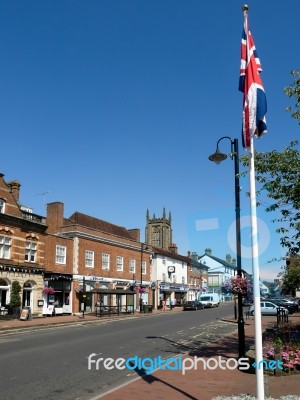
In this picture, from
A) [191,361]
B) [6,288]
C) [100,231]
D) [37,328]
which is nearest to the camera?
[191,361]

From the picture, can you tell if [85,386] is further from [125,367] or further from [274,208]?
[274,208]

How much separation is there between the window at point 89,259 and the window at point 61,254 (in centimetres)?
315

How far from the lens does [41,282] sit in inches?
1412

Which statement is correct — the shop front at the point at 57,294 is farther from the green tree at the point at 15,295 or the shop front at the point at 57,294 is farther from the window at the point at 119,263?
the window at the point at 119,263

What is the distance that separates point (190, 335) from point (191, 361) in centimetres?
871

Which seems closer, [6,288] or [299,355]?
Answer: [299,355]

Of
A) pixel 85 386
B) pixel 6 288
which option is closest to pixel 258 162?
pixel 85 386

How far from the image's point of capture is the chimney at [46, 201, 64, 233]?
43.5 metres

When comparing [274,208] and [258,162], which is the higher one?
[258,162]

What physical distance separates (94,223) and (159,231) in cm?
6192

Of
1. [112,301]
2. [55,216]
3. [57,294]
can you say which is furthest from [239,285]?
[112,301]

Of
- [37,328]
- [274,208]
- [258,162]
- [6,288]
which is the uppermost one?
[258,162]

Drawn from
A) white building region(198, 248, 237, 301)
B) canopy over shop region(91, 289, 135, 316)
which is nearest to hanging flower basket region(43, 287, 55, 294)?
canopy over shop region(91, 289, 135, 316)

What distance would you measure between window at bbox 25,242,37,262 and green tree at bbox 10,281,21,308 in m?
3.02
